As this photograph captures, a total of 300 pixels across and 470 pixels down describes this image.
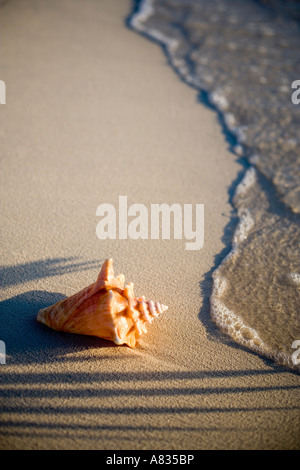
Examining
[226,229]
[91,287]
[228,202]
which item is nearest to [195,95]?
[228,202]

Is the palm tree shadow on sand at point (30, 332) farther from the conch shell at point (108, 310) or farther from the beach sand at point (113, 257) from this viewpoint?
the conch shell at point (108, 310)

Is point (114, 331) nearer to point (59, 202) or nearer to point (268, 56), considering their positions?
point (59, 202)

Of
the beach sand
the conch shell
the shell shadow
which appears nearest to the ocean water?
the beach sand

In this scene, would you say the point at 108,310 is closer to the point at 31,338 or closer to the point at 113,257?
the point at 31,338

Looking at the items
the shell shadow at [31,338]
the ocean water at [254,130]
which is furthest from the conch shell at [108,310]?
the ocean water at [254,130]

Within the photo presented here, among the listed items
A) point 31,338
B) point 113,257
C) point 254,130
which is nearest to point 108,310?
point 31,338
